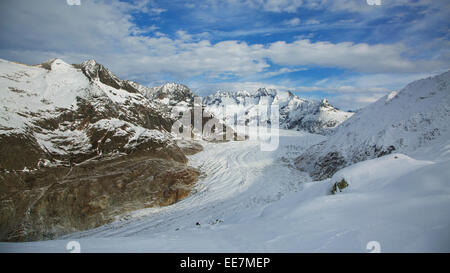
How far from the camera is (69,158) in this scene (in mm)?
21500

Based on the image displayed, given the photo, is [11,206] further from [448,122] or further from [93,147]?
[448,122]

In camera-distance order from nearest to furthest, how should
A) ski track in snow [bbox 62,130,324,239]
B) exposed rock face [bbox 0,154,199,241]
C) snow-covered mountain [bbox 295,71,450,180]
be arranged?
ski track in snow [bbox 62,130,324,239] → exposed rock face [bbox 0,154,199,241] → snow-covered mountain [bbox 295,71,450,180]

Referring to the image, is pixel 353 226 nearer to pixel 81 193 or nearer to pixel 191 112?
pixel 81 193

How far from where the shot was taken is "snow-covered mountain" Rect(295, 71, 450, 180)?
19.5 metres

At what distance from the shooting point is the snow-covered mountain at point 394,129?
19.5 m

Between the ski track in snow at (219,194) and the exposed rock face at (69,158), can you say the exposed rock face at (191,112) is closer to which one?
the ski track in snow at (219,194)

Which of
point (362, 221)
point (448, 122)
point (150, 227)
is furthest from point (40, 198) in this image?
point (448, 122)

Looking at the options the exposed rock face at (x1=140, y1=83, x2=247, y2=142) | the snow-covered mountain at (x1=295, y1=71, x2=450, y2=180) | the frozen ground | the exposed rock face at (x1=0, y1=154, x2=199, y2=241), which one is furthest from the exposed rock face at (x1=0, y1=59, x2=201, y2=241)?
the exposed rock face at (x1=140, y1=83, x2=247, y2=142)

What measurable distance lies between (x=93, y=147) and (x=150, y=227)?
506 inches

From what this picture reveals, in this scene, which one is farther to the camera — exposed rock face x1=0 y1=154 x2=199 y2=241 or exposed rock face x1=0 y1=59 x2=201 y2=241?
exposed rock face x1=0 y1=59 x2=201 y2=241

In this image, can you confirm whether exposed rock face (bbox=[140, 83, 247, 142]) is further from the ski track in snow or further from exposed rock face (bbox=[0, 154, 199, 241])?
exposed rock face (bbox=[0, 154, 199, 241])

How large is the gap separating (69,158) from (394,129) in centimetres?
3206

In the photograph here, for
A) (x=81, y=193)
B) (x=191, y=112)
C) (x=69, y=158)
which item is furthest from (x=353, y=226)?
(x=191, y=112)

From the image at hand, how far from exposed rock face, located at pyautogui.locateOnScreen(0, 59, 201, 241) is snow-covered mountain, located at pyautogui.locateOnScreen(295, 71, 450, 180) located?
1639 centimetres
